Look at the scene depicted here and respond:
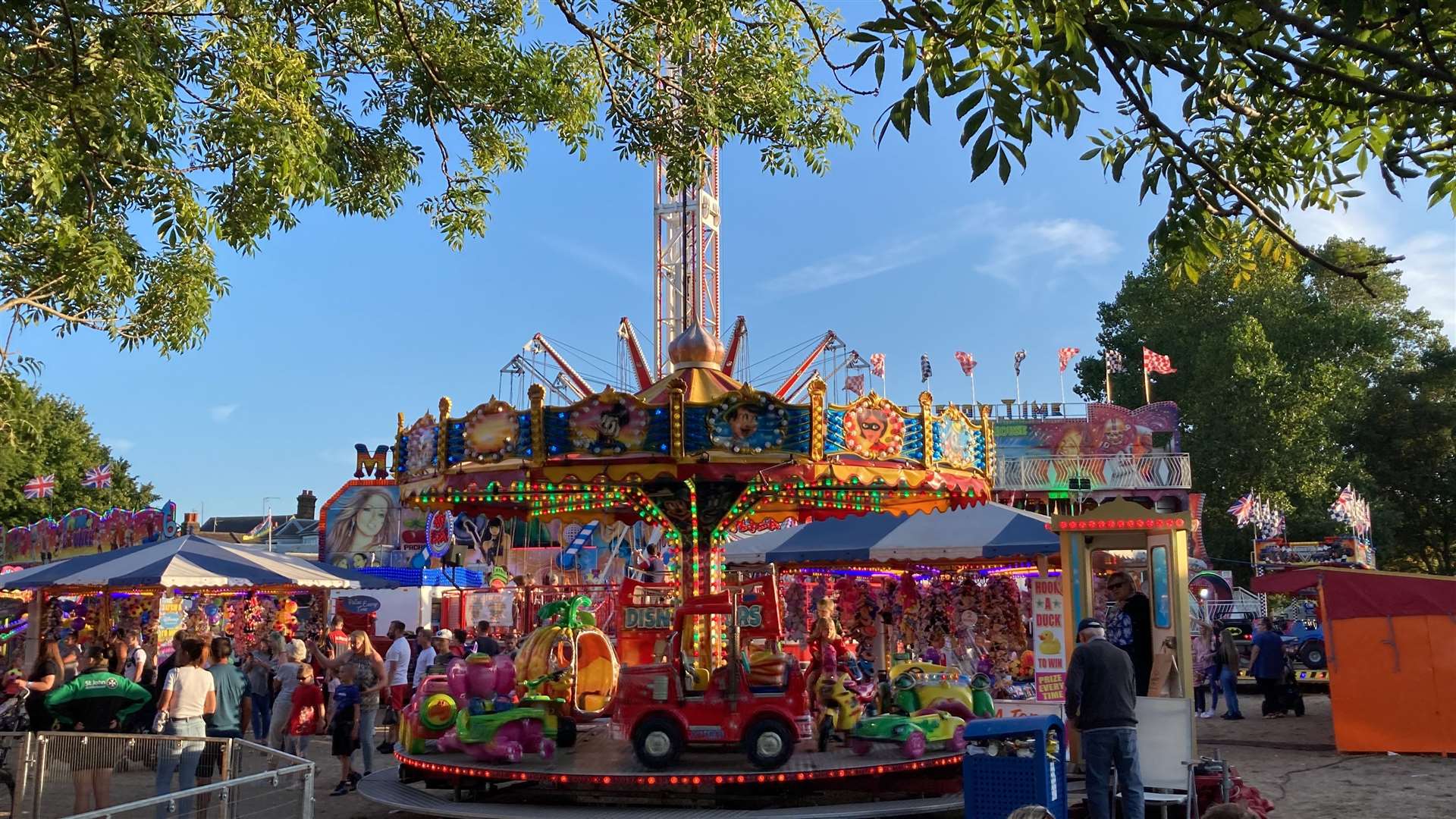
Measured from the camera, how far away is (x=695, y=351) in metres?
11.5

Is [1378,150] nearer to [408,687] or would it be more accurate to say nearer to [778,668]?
[778,668]

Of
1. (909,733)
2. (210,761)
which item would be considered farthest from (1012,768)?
(210,761)

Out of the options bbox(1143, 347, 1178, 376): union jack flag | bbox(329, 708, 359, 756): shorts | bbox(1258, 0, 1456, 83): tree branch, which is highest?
bbox(1143, 347, 1178, 376): union jack flag

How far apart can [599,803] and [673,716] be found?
92 centimetres

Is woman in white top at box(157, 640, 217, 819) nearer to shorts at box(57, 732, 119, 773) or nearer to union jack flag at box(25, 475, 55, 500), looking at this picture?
shorts at box(57, 732, 119, 773)

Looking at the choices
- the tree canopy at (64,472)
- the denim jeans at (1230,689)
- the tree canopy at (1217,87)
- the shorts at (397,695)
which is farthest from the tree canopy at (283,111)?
the tree canopy at (64,472)

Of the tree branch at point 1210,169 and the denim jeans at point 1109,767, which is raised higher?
the tree branch at point 1210,169

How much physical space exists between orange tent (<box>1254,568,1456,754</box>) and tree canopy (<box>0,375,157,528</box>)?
111 feet

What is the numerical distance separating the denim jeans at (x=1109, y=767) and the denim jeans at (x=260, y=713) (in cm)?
1092

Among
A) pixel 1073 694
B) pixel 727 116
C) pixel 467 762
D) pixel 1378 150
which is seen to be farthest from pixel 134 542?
pixel 1378 150

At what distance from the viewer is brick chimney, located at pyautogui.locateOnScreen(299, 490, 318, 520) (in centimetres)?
5772

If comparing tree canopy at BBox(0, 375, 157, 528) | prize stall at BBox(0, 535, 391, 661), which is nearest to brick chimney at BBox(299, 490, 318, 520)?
tree canopy at BBox(0, 375, 157, 528)

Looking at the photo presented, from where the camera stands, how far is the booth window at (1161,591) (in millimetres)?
10992

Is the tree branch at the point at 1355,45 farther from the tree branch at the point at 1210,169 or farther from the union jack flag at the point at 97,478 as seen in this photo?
the union jack flag at the point at 97,478
